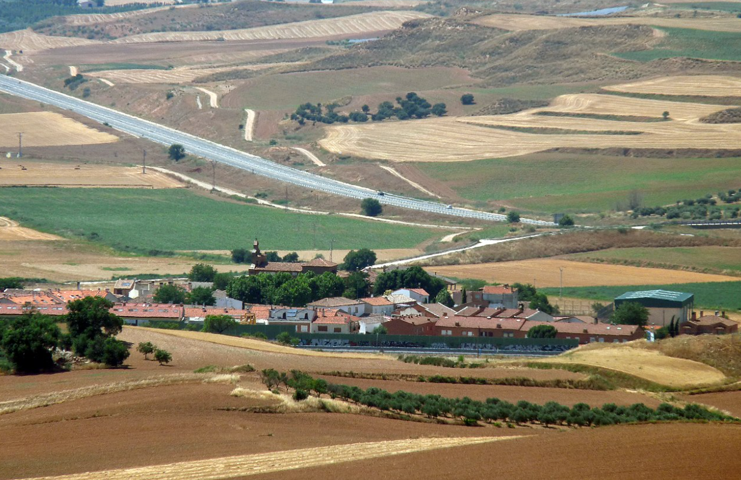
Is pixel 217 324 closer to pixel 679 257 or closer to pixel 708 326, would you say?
pixel 708 326

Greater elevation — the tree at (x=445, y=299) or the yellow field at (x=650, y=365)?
the tree at (x=445, y=299)

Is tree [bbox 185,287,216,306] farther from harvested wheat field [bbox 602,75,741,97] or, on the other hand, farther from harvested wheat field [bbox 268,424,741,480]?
harvested wheat field [bbox 602,75,741,97]

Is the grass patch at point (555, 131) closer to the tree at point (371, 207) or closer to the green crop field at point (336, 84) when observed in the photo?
the green crop field at point (336, 84)

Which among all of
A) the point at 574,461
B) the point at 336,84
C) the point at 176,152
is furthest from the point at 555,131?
the point at 574,461

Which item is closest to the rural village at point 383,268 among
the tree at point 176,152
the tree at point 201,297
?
the tree at point 201,297

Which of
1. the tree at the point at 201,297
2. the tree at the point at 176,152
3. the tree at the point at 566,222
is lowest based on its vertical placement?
the tree at the point at 201,297
